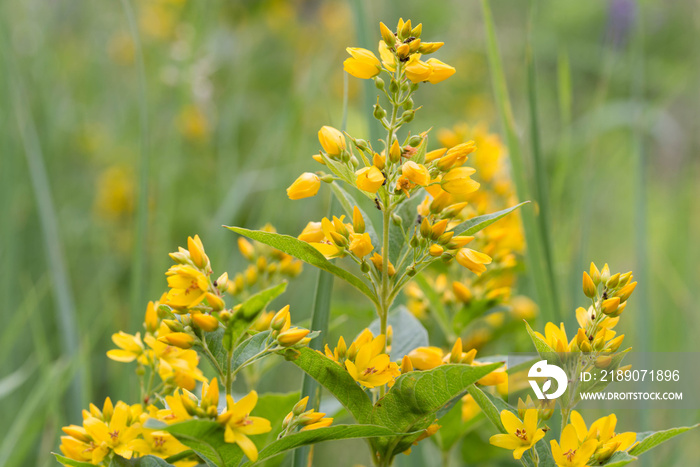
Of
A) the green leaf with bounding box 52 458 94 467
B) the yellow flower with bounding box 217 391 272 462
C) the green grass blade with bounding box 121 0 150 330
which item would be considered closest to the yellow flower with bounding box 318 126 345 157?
the yellow flower with bounding box 217 391 272 462

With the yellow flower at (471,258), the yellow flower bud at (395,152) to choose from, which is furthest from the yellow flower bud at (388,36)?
the yellow flower at (471,258)

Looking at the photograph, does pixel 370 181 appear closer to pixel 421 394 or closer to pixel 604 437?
pixel 421 394

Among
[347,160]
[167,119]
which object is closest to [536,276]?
[347,160]

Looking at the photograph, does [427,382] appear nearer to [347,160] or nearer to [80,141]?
[347,160]

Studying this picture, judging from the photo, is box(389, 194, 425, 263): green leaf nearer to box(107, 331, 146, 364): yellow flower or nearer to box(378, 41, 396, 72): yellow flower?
box(378, 41, 396, 72): yellow flower

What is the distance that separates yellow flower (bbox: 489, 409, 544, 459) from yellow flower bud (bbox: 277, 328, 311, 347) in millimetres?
187

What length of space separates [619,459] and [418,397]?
0.58 ft

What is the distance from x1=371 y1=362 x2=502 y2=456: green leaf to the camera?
496mm

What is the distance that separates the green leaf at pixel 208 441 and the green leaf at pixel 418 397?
0.13m

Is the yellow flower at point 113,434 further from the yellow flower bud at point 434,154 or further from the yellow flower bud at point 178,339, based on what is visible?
the yellow flower bud at point 434,154

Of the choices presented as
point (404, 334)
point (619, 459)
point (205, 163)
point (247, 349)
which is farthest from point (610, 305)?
point (205, 163)

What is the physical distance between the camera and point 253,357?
1.85 ft

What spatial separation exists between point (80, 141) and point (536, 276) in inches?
85.5

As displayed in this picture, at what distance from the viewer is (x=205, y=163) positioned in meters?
2.41
